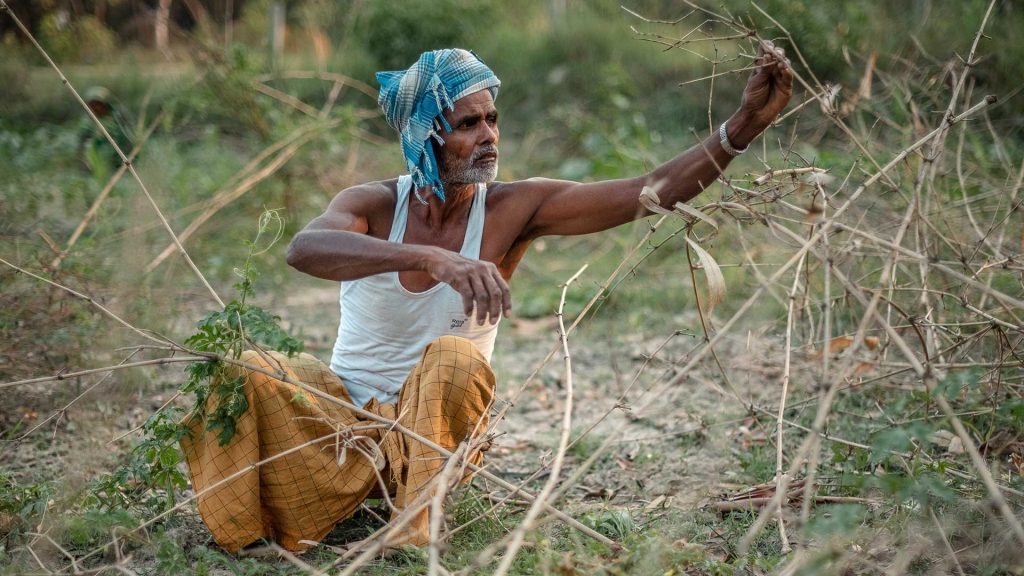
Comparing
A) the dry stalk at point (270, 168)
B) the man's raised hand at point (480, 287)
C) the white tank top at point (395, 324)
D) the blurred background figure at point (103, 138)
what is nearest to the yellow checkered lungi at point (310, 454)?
the white tank top at point (395, 324)

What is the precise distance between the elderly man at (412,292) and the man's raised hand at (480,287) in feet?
0.05

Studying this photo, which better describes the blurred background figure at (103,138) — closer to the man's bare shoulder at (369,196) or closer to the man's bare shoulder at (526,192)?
the man's bare shoulder at (369,196)

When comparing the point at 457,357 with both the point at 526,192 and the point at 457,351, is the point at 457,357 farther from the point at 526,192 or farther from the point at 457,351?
the point at 526,192

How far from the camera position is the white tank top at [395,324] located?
288cm

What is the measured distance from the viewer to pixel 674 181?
2.71m

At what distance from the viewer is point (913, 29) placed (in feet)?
24.5

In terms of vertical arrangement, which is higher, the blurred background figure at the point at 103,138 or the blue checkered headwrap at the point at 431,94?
the blue checkered headwrap at the point at 431,94

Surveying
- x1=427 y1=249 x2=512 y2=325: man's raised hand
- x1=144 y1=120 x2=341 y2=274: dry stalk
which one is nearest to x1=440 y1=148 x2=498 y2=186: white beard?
x1=427 y1=249 x2=512 y2=325: man's raised hand

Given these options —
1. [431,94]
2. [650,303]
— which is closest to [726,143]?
[431,94]

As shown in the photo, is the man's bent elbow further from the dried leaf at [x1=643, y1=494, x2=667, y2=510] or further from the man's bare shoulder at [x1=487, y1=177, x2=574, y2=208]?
the dried leaf at [x1=643, y1=494, x2=667, y2=510]

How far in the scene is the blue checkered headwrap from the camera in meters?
2.84

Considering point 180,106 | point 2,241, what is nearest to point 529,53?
point 180,106

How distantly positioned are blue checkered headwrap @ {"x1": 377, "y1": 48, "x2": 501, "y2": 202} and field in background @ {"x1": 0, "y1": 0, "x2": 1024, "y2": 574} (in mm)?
672

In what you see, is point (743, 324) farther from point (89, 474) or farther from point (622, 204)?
point (89, 474)
